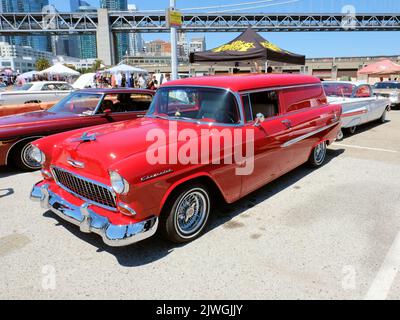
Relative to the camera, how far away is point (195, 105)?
405cm

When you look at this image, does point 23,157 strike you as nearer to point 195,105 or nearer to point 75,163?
point 75,163

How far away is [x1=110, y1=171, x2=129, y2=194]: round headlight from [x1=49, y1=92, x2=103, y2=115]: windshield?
390 centimetres

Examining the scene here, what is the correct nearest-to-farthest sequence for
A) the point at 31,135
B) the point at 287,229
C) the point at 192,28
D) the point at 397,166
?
the point at 287,229
the point at 31,135
the point at 397,166
the point at 192,28

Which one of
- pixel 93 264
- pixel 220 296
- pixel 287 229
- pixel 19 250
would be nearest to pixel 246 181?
pixel 287 229

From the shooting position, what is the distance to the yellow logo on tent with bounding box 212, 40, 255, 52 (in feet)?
31.4

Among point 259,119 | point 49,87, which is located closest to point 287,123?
point 259,119

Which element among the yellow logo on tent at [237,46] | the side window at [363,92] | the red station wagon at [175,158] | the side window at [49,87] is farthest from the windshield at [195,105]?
the side window at [49,87]

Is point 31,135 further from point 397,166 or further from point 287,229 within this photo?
point 397,166

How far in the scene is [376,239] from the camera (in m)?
3.43

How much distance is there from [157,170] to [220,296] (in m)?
1.17

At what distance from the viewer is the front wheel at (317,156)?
5.75m

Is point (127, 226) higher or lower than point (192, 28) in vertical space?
lower

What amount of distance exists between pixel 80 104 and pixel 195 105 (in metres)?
3.43

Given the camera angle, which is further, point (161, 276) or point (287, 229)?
point (287, 229)
